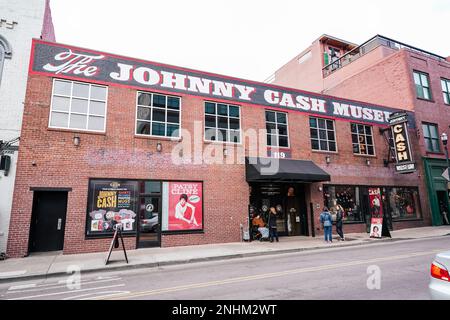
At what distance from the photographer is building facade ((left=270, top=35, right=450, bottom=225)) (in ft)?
70.7

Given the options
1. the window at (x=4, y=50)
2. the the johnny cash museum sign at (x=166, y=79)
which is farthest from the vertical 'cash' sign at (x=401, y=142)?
the window at (x=4, y=50)

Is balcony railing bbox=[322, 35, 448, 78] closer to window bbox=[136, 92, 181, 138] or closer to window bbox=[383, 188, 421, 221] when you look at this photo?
window bbox=[383, 188, 421, 221]

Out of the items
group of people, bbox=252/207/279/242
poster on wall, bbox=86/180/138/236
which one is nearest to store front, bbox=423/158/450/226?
group of people, bbox=252/207/279/242

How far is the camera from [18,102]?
12.0 m

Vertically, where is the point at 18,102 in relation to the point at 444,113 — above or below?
below

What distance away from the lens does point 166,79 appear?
1434cm

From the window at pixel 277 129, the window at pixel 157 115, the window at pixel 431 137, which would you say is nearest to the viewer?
the window at pixel 157 115

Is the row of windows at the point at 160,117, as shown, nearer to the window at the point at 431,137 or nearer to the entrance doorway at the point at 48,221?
the entrance doorway at the point at 48,221

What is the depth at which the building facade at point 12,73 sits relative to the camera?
36.2 feet

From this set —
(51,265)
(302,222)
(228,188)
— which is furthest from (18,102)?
(302,222)

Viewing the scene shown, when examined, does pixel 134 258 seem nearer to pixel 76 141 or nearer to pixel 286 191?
pixel 76 141

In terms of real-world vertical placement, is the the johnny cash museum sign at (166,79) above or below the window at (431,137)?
above

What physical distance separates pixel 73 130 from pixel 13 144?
2.35 metres
